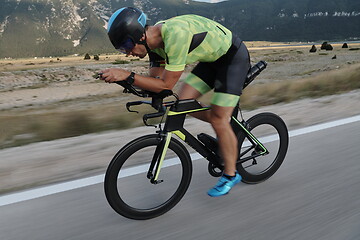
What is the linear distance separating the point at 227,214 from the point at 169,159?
25.1 inches

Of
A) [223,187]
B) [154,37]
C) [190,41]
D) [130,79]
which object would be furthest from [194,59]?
[223,187]

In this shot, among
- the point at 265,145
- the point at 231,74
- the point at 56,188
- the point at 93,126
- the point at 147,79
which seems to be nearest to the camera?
the point at 147,79

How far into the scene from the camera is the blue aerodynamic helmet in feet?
8.44

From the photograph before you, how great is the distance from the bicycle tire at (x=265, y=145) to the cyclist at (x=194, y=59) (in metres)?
0.29

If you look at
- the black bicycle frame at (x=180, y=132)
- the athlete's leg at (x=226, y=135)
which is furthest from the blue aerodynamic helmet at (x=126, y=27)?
the athlete's leg at (x=226, y=135)

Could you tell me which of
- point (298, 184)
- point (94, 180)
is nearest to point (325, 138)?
point (298, 184)

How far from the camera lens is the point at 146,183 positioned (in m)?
3.51

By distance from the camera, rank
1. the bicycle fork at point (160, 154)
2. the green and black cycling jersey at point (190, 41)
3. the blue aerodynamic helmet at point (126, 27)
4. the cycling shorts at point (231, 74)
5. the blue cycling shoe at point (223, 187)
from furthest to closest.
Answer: the blue cycling shoe at point (223, 187) → the cycling shorts at point (231, 74) → the bicycle fork at point (160, 154) → the green and black cycling jersey at point (190, 41) → the blue aerodynamic helmet at point (126, 27)

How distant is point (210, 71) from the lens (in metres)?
3.43

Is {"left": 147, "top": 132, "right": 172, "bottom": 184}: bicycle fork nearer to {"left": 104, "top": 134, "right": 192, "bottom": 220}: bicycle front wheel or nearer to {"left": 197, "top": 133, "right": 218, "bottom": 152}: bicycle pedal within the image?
{"left": 104, "top": 134, "right": 192, "bottom": 220}: bicycle front wheel

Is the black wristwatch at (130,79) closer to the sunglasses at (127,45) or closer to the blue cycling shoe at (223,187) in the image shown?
the sunglasses at (127,45)

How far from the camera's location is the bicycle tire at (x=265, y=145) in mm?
3646

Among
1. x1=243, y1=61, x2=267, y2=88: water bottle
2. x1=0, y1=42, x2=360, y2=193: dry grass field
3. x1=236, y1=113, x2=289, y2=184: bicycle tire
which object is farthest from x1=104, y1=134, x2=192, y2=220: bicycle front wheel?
x1=0, y1=42, x2=360, y2=193: dry grass field

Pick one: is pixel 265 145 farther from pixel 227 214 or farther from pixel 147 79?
pixel 147 79
